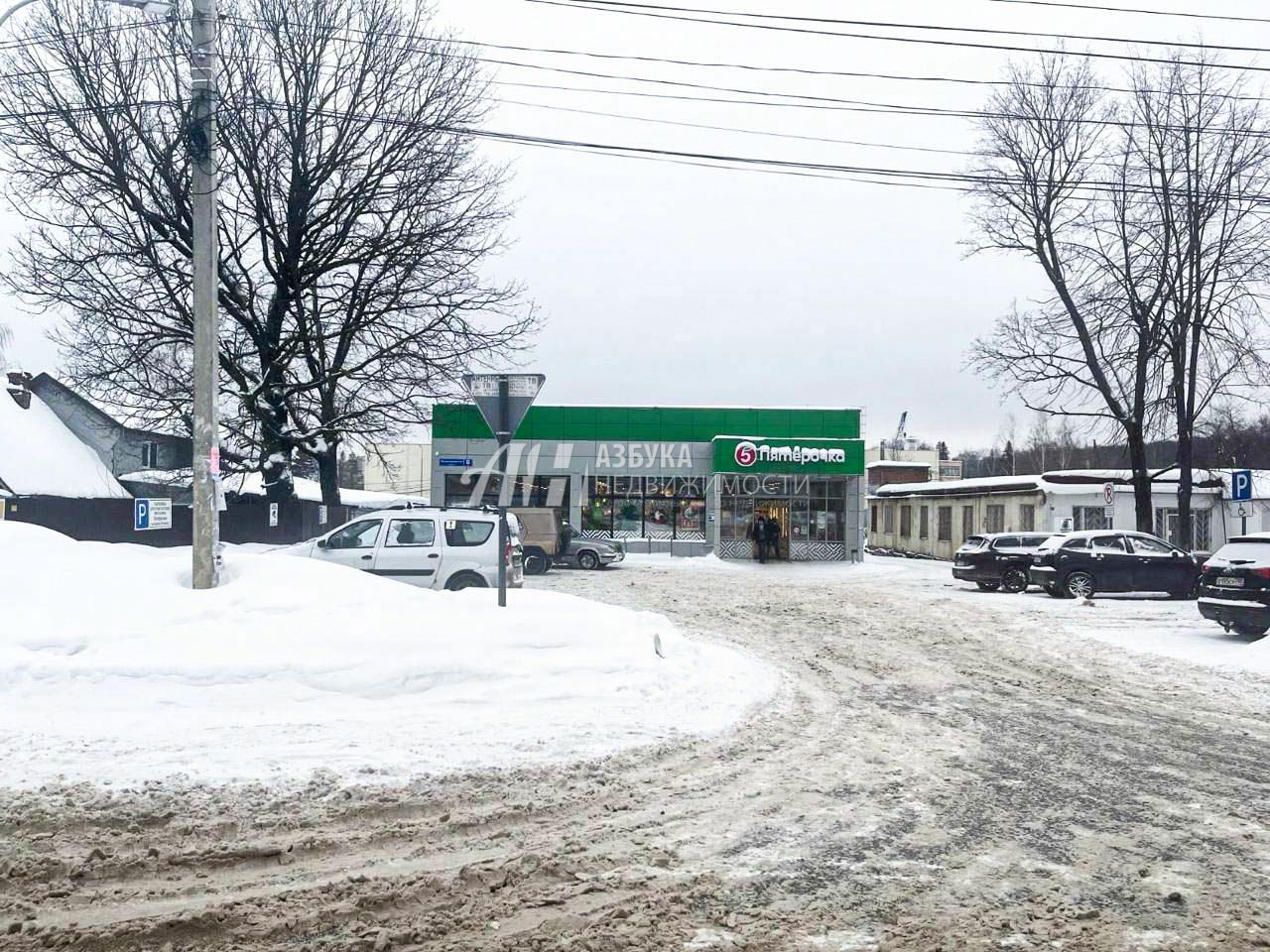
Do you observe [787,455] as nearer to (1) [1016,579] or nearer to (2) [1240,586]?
(1) [1016,579]

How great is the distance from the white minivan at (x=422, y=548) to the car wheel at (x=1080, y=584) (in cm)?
1386

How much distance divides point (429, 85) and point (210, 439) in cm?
1645

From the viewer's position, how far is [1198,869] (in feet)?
17.1

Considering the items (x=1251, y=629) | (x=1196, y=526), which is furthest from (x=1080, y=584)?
(x=1196, y=526)

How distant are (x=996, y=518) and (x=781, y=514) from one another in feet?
28.5

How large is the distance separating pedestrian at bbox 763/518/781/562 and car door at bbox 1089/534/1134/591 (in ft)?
54.2

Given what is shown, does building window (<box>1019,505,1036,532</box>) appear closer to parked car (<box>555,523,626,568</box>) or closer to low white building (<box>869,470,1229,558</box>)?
low white building (<box>869,470,1229,558</box>)

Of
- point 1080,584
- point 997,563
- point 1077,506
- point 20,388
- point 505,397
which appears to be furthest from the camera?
point 1077,506

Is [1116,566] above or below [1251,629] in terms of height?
above

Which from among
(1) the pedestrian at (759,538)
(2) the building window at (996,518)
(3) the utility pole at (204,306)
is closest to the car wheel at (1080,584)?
(1) the pedestrian at (759,538)

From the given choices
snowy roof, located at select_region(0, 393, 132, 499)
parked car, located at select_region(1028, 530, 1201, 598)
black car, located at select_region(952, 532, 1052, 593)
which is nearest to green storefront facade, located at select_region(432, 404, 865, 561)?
snowy roof, located at select_region(0, 393, 132, 499)

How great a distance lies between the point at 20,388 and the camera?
117 ft

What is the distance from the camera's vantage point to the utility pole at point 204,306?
10406 mm

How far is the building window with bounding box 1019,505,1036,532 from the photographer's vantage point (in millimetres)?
38838
